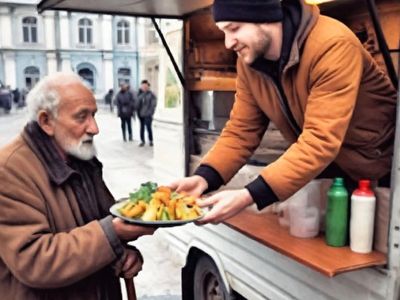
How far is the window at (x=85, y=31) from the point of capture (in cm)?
4125

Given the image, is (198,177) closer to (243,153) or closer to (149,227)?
(243,153)

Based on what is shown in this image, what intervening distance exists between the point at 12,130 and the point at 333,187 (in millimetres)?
17768

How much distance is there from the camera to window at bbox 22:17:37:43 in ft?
134

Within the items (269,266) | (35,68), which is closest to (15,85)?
(35,68)

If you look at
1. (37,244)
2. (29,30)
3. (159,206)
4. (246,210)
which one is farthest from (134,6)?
(29,30)

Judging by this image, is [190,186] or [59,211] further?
[190,186]

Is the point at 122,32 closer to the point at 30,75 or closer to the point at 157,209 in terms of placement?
the point at 30,75

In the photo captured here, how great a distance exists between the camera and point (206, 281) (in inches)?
152

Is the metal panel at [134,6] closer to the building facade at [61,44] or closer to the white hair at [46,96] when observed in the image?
the white hair at [46,96]

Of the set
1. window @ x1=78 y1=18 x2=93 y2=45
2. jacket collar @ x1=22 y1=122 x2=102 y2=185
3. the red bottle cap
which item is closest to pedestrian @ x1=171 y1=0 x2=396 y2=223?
the red bottle cap

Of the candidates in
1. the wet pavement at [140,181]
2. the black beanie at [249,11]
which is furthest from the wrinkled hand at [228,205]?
the wet pavement at [140,181]

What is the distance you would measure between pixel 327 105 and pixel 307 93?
0.62 feet

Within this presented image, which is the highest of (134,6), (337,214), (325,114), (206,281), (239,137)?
(134,6)

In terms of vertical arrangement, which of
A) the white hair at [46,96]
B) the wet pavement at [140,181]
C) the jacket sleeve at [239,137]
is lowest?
the wet pavement at [140,181]
